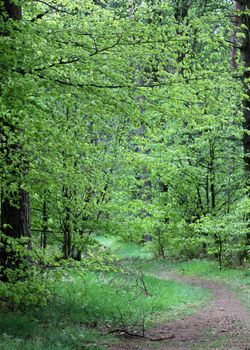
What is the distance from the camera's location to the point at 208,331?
331 inches

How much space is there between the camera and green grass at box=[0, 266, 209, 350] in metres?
6.64

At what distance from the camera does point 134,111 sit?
299 inches

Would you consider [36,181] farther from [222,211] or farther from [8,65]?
[222,211]

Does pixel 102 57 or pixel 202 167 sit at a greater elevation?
pixel 102 57

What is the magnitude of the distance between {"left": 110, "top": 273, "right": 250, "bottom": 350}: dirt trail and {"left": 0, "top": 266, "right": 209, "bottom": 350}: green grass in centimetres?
39

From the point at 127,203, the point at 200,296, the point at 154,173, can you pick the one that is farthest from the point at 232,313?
the point at 154,173

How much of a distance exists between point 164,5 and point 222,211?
36.7 feet

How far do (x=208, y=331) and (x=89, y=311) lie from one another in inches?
90.3

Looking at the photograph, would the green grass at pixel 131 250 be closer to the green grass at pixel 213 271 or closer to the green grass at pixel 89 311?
the green grass at pixel 213 271

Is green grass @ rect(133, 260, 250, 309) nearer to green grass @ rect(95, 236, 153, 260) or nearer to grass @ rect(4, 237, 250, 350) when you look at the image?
grass @ rect(4, 237, 250, 350)

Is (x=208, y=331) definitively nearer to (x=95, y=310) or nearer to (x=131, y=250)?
(x=95, y=310)

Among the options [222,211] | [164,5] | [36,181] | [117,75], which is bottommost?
[222,211]

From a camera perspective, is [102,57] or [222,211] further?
[222,211]

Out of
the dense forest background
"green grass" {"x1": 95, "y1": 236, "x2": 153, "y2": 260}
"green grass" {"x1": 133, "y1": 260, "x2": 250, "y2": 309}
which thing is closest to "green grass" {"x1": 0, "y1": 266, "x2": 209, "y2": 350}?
the dense forest background
